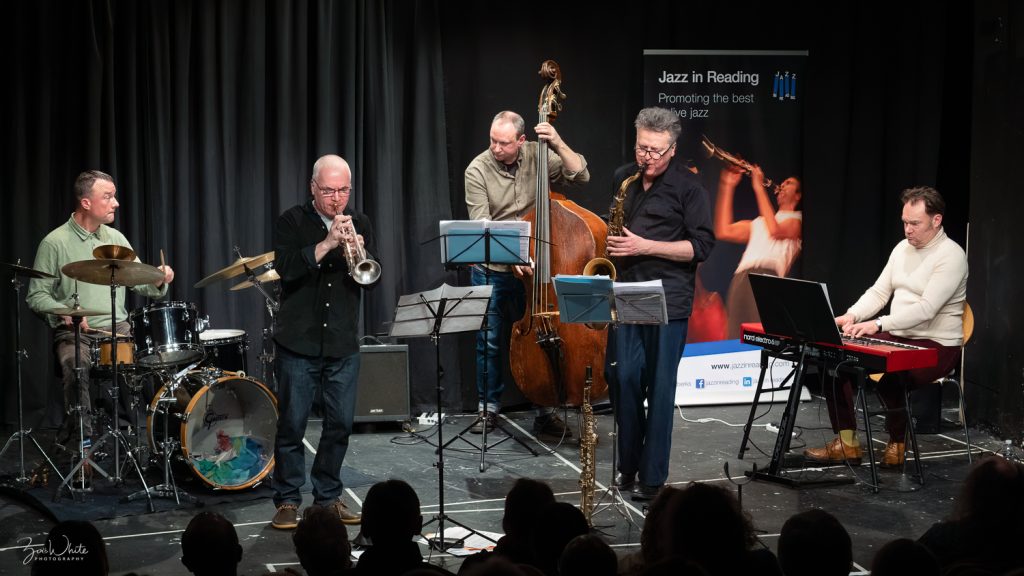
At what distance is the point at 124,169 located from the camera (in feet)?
24.1

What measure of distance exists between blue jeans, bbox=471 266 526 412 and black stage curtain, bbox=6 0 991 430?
581mm

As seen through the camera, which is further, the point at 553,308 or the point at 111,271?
the point at 553,308

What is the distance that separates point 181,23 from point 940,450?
5.68 meters

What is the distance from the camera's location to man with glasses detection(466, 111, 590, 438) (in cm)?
702

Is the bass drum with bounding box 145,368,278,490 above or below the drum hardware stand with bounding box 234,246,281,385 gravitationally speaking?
below

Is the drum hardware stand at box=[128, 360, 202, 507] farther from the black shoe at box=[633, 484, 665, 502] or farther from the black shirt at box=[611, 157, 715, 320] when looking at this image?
the black shirt at box=[611, 157, 715, 320]

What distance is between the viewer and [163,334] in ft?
19.0

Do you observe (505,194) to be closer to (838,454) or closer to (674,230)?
(674,230)

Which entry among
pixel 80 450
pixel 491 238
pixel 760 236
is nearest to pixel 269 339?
pixel 80 450

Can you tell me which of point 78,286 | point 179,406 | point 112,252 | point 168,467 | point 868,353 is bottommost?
point 168,467

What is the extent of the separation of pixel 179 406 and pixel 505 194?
8.25 feet

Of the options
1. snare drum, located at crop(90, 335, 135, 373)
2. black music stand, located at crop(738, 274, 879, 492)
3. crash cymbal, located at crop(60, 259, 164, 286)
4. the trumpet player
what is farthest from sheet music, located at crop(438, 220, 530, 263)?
the trumpet player

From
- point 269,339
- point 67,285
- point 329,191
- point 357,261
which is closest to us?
point 357,261

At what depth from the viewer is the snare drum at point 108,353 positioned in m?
5.89
